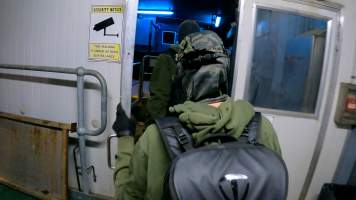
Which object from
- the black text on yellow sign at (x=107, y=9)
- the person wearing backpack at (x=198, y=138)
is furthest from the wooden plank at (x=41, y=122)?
the person wearing backpack at (x=198, y=138)

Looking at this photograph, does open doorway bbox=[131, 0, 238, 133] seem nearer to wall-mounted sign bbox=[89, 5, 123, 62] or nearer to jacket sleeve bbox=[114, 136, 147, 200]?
wall-mounted sign bbox=[89, 5, 123, 62]

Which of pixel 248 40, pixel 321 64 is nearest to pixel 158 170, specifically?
pixel 248 40

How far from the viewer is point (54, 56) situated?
2.62m

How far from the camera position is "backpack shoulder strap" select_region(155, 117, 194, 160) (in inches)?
42.3

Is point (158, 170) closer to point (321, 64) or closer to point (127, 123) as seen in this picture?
point (127, 123)

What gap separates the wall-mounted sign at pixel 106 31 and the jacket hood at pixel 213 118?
1424mm

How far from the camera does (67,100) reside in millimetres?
2629

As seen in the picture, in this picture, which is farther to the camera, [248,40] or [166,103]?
[166,103]

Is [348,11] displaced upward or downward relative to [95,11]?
upward

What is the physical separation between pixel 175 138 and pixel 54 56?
2.03m

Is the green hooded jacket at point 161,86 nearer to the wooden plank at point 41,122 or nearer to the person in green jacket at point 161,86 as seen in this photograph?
the person in green jacket at point 161,86

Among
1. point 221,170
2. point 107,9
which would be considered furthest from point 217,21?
point 221,170

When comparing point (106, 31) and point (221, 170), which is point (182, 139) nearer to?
point (221, 170)

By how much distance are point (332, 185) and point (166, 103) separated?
179cm
